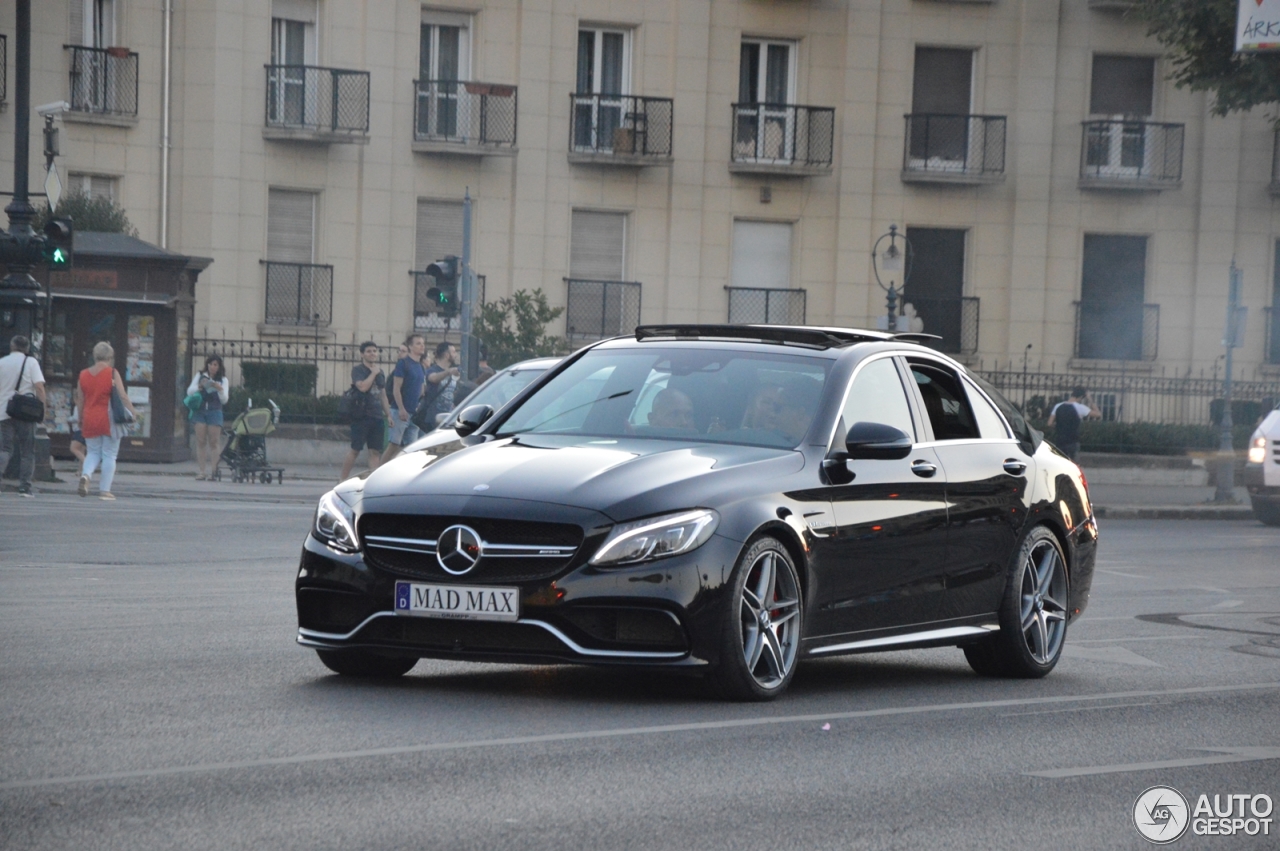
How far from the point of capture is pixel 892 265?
116ft

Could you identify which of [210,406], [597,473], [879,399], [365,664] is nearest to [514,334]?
[210,406]

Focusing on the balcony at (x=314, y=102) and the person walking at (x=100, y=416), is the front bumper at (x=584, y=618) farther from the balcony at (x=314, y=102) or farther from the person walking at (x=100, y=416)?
the balcony at (x=314, y=102)

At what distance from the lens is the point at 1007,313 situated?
4094cm

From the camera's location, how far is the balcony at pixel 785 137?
1554 inches

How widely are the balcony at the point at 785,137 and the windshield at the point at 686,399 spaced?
3086 centimetres

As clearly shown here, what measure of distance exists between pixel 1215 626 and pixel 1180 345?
29.8 m

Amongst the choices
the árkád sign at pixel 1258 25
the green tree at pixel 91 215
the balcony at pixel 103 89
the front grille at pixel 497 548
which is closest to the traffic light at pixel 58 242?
the green tree at pixel 91 215

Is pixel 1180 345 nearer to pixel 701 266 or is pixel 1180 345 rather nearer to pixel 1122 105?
pixel 1122 105

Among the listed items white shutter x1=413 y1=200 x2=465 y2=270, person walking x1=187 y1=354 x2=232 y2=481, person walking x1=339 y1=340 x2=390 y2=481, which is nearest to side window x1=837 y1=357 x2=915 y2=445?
person walking x1=339 y1=340 x2=390 y2=481

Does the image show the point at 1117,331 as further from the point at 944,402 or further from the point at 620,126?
the point at 944,402

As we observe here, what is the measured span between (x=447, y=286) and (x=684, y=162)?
1197 centimetres

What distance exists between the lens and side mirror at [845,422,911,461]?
8359 mm

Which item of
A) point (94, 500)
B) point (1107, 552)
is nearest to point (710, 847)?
point (1107, 552)

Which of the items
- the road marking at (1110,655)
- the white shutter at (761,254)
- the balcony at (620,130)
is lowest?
the road marking at (1110,655)
